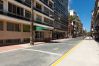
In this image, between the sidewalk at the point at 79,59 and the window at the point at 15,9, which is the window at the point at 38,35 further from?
the sidewalk at the point at 79,59

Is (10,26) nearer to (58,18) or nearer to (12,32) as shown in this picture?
(12,32)

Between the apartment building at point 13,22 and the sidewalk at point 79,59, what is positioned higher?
the apartment building at point 13,22

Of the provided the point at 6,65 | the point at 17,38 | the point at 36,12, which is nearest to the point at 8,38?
the point at 17,38

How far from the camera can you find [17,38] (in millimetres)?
37844

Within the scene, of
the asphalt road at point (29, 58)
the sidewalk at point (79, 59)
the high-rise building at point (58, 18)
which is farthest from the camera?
the high-rise building at point (58, 18)

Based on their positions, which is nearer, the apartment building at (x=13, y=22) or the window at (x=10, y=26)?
the apartment building at (x=13, y=22)

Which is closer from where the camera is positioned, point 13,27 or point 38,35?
point 13,27

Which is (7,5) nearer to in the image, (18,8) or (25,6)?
(18,8)

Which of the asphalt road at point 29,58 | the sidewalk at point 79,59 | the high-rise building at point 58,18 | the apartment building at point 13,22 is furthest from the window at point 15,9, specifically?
the high-rise building at point 58,18

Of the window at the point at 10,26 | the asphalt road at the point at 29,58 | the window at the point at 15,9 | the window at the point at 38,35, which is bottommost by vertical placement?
the asphalt road at the point at 29,58

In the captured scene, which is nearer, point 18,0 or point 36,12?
point 18,0

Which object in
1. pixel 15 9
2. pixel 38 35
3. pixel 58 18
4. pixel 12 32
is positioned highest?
Answer: pixel 58 18

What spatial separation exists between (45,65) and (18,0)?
2711 centimetres

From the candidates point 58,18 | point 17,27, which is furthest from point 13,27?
point 58,18
